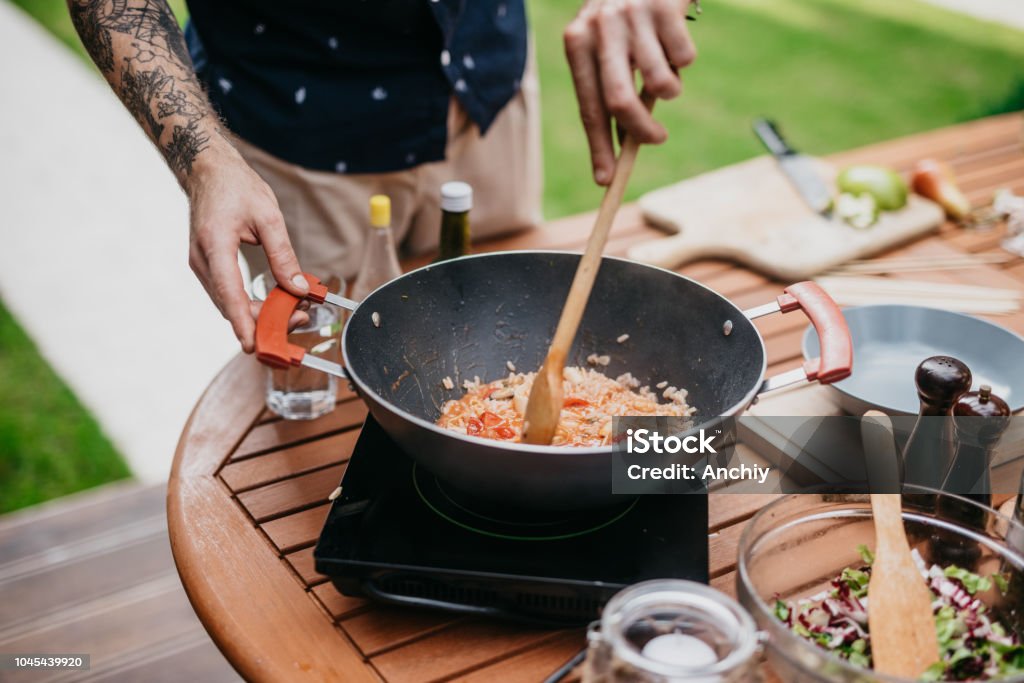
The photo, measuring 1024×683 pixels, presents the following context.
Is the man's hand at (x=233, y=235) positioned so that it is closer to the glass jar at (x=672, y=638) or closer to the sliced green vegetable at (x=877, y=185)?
the glass jar at (x=672, y=638)

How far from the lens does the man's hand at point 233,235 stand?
1320 millimetres

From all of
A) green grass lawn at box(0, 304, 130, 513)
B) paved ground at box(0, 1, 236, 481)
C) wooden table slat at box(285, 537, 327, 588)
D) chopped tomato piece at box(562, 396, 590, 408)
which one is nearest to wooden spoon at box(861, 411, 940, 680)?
chopped tomato piece at box(562, 396, 590, 408)

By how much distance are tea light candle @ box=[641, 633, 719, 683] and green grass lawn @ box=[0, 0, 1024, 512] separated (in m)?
3.79

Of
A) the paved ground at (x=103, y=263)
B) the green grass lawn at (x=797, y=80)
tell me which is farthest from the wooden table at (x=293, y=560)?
the green grass lawn at (x=797, y=80)

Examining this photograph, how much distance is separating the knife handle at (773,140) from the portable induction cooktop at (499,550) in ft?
5.27

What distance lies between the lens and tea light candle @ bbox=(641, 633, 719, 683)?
894mm

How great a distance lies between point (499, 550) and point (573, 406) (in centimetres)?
38

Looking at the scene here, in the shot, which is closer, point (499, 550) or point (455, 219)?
point (499, 550)

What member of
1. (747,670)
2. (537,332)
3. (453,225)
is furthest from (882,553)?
(453,225)

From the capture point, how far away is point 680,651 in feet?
2.97

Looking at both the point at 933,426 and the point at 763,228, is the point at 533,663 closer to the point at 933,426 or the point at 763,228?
the point at 933,426

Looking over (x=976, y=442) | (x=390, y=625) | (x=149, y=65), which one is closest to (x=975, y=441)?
(x=976, y=442)

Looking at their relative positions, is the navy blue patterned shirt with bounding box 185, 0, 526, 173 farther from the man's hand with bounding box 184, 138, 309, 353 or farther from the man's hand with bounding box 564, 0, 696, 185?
the man's hand with bounding box 564, 0, 696, 185

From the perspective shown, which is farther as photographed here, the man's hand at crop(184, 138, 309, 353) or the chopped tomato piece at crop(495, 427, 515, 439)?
the chopped tomato piece at crop(495, 427, 515, 439)
